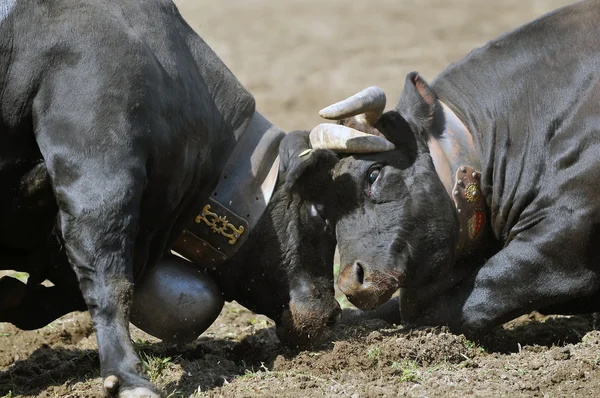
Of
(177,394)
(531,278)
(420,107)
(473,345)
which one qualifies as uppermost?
(420,107)

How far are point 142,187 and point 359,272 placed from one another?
3.87 feet

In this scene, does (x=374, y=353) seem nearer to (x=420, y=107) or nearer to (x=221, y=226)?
(x=221, y=226)

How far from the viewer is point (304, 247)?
16.7 feet

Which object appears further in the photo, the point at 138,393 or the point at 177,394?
the point at 177,394

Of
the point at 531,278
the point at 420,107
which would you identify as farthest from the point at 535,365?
the point at 420,107

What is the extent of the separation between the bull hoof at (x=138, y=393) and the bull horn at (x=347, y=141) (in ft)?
5.13

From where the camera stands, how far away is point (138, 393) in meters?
3.94

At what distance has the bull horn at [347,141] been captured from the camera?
4.93 metres

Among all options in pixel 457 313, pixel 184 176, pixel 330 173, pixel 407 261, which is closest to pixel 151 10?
pixel 184 176

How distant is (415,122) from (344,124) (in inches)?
13.7

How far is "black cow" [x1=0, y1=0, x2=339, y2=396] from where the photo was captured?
13.8 feet

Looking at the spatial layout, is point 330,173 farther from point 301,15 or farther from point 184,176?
point 301,15

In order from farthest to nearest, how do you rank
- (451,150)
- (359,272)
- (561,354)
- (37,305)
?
1. (451,150)
2. (37,305)
3. (359,272)
4. (561,354)

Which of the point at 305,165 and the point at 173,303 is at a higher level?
the point at 305,165
